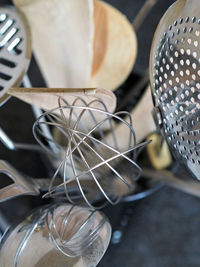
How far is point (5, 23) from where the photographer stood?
1.65 feet

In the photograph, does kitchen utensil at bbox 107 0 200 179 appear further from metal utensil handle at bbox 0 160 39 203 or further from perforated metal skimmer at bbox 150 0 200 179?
metal utensil handle at bbox 0 160 39 203

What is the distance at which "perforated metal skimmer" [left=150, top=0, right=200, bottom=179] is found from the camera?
352mm

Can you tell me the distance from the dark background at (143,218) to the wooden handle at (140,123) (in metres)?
0.10

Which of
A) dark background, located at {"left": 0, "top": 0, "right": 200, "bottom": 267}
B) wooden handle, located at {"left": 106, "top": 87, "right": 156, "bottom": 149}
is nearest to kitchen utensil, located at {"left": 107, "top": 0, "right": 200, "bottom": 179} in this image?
wooden handle, located at {"left": 106, "top": 87, "right": 156, "bottom": 149}

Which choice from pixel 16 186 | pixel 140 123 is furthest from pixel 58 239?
pixel 140 123

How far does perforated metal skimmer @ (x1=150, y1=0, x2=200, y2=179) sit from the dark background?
21 centimetres

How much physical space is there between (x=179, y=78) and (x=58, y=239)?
205 mm

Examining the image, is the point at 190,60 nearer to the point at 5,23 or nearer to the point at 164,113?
the point at 164,113

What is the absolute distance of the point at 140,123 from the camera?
0.53m

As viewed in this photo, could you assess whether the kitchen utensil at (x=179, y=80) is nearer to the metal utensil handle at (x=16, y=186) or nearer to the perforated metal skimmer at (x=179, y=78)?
the perforated metal skimmer at (x=179, y=78)

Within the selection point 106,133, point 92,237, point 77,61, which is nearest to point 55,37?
point 77,61

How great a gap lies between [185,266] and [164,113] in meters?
0.27

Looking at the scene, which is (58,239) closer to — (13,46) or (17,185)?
(17,185)

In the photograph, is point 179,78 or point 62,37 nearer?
point 179,78
